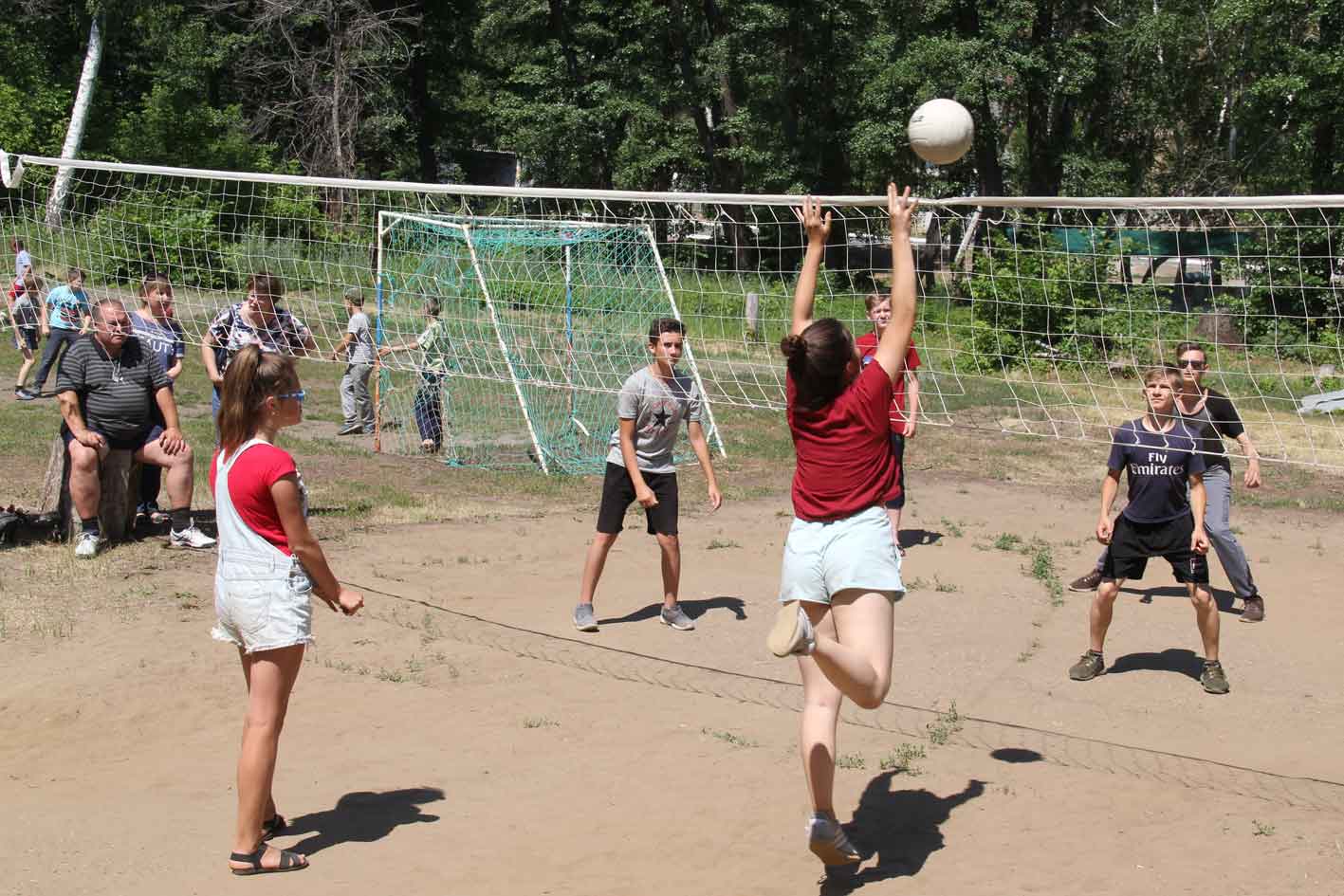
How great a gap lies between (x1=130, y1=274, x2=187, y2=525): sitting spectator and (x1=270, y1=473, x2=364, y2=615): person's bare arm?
17.4ft

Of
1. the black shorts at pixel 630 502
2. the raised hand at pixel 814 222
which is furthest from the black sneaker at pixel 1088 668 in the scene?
the raised hand at pixel 814 222

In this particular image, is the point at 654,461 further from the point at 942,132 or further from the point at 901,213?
the point at 901,213

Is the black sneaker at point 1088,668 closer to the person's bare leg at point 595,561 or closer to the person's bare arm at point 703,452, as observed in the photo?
the person's bare arm at point 703,452

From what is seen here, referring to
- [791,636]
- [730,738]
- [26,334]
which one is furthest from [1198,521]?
[26,334]

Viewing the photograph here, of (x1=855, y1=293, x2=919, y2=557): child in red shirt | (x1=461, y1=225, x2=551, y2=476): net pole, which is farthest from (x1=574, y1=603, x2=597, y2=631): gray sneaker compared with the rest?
(x1=461, y1=225, x2=551, y2=476): net pole

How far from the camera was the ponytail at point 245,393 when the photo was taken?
171 inches

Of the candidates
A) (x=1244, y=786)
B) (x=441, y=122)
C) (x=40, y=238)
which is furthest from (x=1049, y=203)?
(x=441, y=122)

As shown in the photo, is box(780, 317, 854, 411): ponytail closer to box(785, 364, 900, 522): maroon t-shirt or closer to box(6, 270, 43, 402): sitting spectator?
box(785, 364, 900, 522): maroon t-shirt

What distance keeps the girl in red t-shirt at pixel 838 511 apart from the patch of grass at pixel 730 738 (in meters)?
1.37

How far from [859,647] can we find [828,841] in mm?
652

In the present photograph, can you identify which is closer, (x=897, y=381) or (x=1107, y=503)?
(x=1107, y=503)

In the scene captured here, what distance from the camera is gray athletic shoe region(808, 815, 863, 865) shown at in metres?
4.27

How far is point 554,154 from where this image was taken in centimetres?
3666

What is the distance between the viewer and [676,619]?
7.65 m
